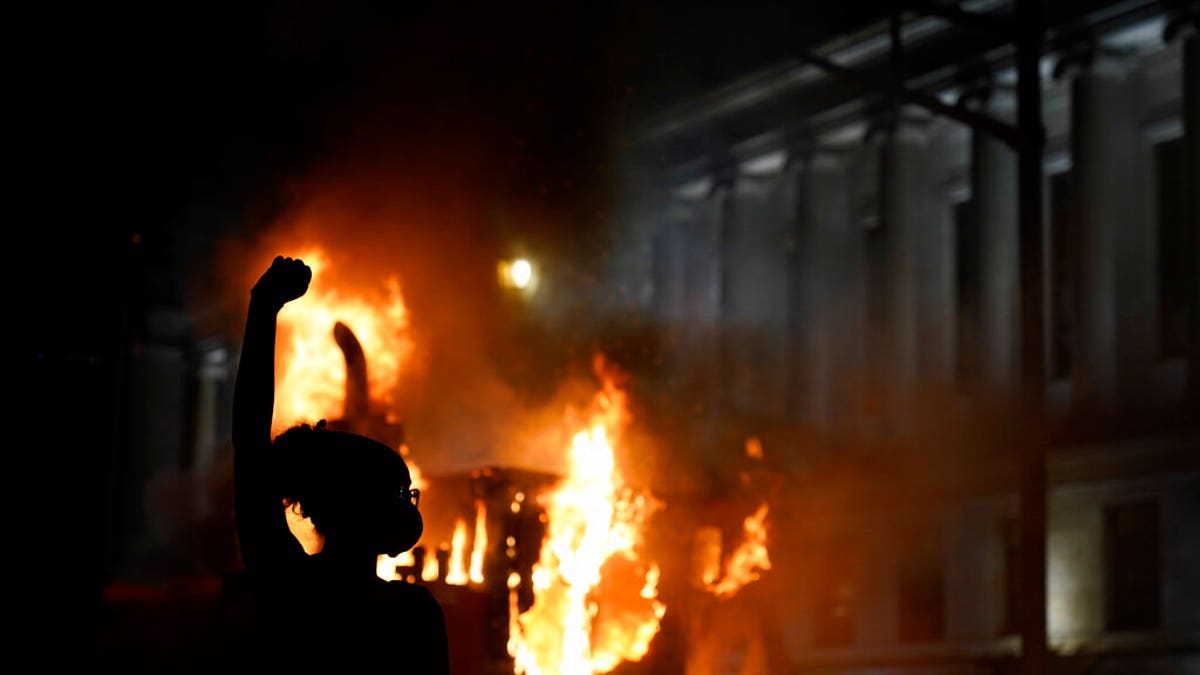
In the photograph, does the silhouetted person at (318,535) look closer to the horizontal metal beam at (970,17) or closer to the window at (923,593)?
the horizontal metal beam at (970,17)

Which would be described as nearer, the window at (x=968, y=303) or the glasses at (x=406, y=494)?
the glasses at (x=406, y=494)

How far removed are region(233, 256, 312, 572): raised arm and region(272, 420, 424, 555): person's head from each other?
0.07 meters

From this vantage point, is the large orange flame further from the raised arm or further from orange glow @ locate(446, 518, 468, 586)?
the raised arm

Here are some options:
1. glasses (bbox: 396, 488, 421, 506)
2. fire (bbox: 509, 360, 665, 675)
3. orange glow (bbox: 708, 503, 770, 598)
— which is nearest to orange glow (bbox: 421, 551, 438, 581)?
fire (bbox: 509, 360, 665, 675)

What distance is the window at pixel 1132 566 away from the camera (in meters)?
23.3

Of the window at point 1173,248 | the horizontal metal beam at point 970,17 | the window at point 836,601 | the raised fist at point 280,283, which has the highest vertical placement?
the window at point 1173,248

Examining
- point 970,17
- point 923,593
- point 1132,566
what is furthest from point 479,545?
point 923,593

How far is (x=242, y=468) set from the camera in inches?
102

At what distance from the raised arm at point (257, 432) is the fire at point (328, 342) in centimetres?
1661

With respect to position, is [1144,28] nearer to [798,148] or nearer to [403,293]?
[798,148]

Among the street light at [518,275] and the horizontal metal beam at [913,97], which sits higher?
the street light at [518,275]

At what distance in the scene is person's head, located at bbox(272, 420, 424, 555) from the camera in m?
2.70

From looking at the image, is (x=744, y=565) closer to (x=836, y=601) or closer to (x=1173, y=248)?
(x=1173, y=248)

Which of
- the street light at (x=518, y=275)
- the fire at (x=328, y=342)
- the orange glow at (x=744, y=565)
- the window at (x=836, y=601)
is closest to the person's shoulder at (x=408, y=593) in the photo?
the orange glow at (x=744, y=565)
